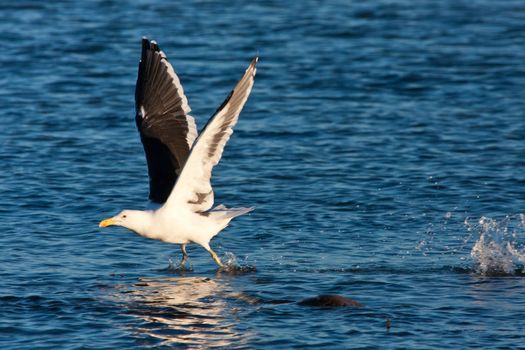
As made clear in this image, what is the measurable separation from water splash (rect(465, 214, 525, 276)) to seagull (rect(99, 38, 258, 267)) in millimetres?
2378

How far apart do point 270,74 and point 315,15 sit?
4699 millimetres

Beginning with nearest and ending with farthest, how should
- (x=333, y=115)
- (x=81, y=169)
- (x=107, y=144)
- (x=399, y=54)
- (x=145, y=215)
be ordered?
(x=145, y=215), (x=81, y=169), (x=107, y=144), (x=333, y=115), (x=399, y=54)

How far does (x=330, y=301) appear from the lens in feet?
31.4

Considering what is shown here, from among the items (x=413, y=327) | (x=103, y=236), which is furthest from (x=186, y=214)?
(x=413, y=327)

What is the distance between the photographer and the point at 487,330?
357 inches

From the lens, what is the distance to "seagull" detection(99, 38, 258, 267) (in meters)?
10.4

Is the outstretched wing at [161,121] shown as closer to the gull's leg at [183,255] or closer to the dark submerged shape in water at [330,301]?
the gull's leg at [183,255]

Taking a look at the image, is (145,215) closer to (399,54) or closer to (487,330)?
(487,330)

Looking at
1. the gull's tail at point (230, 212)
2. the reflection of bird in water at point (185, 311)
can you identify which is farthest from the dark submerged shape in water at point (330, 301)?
the gull's tail at point (230, 212)

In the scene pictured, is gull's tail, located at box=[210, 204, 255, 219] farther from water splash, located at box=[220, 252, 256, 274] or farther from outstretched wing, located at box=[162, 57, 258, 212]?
water splash, located at box=[220, 252, 256, 274]

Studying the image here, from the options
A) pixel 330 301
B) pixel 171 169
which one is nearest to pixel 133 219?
pixel 171 169

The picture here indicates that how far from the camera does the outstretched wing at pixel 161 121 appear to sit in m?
10.9

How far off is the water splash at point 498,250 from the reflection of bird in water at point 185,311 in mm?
2617

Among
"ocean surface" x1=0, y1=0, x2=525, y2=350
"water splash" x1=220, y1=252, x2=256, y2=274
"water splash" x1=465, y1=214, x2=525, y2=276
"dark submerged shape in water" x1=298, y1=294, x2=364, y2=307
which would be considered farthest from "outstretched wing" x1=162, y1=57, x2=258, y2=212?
"water splash" x1=465, y1=214, x2=525, y2=276
